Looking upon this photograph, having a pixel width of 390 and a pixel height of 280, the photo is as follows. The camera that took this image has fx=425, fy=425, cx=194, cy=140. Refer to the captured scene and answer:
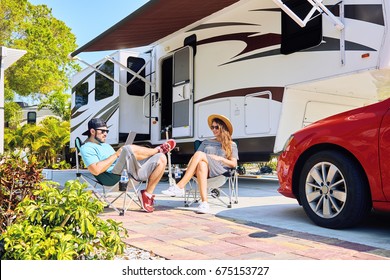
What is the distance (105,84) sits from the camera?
9883 millimetres

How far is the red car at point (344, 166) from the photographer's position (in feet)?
10.3

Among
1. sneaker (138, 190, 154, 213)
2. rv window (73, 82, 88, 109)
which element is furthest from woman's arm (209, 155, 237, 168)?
rv window (73, 82, 88, 109)

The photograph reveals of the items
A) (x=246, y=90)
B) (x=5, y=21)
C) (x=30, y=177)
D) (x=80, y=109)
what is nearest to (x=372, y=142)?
(x=30, y=177)

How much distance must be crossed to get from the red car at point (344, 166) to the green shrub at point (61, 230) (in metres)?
1.84

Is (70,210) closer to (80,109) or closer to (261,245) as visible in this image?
(261,245)

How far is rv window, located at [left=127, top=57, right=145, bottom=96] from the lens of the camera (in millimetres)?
8976

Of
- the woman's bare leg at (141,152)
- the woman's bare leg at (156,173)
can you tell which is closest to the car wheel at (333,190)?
the woman's bare leg at (156,173)

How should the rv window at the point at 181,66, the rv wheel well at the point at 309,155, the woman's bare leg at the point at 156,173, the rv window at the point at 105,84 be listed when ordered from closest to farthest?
1. the rv wheel well at the point at 309,155
2. the woman's bare leg at the point at 156,173
3. the rv window at the point at 181,66
4. the rv window at the point at 105,84

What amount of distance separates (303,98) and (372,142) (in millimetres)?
2526

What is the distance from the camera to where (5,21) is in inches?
790

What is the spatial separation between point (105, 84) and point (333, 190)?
740 cm

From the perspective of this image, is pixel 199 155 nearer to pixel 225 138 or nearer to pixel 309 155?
pixel 225 138

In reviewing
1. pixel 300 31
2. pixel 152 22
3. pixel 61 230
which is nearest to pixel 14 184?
pixel 61 230

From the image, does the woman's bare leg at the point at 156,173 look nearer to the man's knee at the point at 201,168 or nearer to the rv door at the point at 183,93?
the man's knee at the point at 201,168
